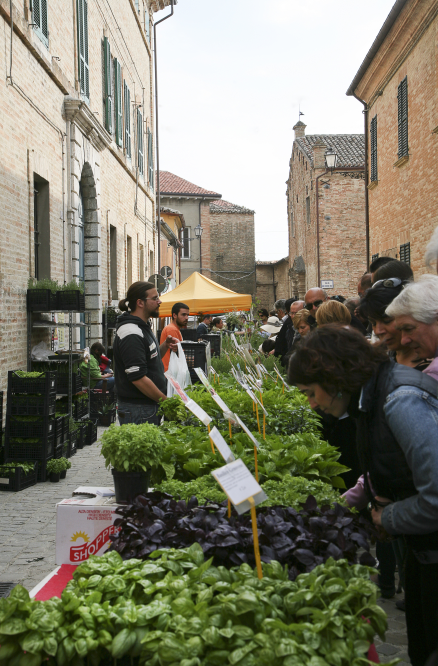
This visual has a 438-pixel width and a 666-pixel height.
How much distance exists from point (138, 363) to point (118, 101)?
12915 mm

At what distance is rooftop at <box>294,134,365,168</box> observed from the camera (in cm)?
3053

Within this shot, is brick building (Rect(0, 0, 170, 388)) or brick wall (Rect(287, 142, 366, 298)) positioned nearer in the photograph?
brick building (Rect(0, 0, 170, 388))

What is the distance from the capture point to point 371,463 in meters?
2.19

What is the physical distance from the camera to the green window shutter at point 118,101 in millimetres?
15460

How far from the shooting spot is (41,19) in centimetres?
905

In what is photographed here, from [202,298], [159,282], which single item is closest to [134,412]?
[202,298]

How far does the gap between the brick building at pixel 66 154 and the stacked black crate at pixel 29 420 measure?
90 cm

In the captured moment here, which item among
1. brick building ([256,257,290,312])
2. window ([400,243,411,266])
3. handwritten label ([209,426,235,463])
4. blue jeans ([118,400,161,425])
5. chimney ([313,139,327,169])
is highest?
chimney ([313,139,327,169])

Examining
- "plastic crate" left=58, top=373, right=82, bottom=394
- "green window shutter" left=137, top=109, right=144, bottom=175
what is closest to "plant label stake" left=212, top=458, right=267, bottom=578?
"plastic crate" left=58, top=373, right=82, bottom=394

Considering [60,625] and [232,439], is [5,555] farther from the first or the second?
[60,625]

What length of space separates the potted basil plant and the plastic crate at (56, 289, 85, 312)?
18.6 ft

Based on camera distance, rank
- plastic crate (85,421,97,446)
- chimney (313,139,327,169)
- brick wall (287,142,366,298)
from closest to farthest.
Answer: plastic crate (85,421,97,446) < brick wall (287,142,366,298) < chimney (313,139,327,169)

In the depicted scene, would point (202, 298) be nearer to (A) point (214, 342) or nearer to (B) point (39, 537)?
(A) point (214, 342)

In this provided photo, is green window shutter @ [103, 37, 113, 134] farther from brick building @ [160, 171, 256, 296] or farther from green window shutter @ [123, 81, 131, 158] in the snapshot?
brick building @ [160, 171, 256, 296]
